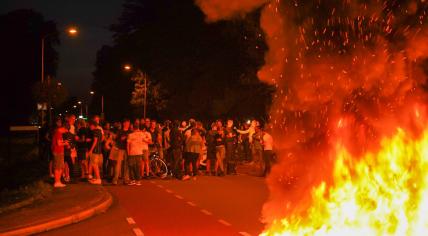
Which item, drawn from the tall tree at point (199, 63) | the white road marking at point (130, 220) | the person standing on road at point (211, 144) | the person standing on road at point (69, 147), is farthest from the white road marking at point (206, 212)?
the tall tree at point (199, 63)

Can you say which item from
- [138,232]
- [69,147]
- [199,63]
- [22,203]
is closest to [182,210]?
[138,232]

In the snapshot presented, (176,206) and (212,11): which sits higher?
(212,11)

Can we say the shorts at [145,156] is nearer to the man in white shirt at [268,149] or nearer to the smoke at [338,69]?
the man in white shirt at [268,149]

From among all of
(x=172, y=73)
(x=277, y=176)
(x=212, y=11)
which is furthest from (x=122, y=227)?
(x=172, y=73)

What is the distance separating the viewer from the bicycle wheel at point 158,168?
22500 millimetres

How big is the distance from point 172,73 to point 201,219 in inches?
→ 1119

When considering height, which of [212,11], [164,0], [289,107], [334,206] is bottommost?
[334,206]

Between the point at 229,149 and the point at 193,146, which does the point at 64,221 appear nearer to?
the point at 193,146

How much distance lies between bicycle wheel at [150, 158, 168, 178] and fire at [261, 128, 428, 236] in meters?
13.9

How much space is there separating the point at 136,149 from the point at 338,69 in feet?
37.2

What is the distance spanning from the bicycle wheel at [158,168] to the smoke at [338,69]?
12148 mm

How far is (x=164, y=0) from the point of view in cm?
4566

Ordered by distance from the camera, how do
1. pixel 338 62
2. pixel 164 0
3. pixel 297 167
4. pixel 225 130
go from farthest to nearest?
pixel 164 0
pixel 225 130
pixel 297 167
pixel 338 62

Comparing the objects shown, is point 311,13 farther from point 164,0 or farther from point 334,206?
point 164,0
